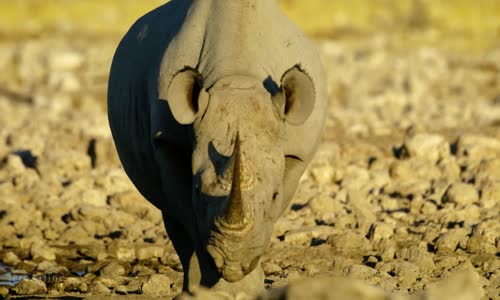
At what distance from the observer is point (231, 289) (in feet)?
23.8

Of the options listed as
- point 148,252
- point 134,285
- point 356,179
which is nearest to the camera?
point 134,285

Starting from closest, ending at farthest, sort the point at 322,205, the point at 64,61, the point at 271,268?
1. the point at 271,268
2. the point at 322,205
3. the point at 64,61

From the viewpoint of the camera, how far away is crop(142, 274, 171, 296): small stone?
873cm

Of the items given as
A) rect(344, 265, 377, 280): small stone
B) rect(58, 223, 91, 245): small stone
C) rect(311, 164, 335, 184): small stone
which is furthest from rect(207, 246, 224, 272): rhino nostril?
rect(311, 164, 335, 184): small stone

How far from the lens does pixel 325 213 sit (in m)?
10.9

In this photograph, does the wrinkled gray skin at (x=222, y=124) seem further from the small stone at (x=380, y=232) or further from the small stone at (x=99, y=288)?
the small stone at (x=380, y=232)

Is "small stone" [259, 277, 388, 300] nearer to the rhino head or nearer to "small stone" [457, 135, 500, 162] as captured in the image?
the rhino head

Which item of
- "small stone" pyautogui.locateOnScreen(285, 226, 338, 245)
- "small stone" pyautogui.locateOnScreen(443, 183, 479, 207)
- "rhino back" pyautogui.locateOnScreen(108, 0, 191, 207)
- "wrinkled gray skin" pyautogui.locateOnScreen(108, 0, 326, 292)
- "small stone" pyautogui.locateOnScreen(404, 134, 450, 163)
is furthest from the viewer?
"small stone" pyautogui.locateOnScreen(404, 134, 450, 163)

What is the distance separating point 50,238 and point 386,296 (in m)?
6.19

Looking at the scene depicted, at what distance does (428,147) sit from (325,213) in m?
2.10

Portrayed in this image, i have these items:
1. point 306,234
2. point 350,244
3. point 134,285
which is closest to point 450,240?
point 350,244

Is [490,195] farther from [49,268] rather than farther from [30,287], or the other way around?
[30,287]

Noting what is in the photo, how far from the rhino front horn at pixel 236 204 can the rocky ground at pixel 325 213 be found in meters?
0.65

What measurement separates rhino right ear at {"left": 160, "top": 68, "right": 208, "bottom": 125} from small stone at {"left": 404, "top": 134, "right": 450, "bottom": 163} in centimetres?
570
